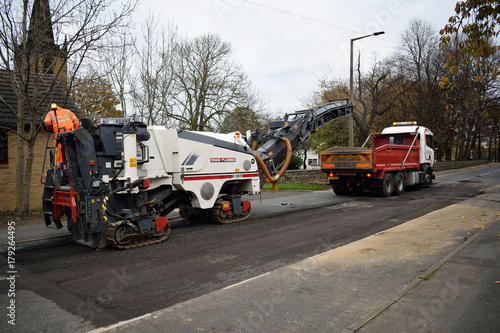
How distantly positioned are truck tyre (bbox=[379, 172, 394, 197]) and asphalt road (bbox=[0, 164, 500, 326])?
3.33 m

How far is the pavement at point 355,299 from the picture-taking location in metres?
3.98

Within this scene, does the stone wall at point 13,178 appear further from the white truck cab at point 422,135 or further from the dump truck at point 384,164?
the white truck cab at point 422,135

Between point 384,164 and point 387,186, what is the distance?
3.37ft

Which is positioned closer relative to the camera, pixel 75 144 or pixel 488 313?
pixel 488 313

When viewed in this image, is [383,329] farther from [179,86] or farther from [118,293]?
[179,86]

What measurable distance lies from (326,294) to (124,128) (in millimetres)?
5116

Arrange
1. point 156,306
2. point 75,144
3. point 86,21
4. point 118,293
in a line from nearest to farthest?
point 156,306 < point 118,293 < point 75,144 < point 86,21

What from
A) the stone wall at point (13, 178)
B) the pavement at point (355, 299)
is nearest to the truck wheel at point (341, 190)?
the pavement at point (355, 299)

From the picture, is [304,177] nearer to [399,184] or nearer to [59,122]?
[399,184]

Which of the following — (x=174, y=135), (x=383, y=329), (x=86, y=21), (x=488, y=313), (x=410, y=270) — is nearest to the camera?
(x=383, y=329)

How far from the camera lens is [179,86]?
28.3 m

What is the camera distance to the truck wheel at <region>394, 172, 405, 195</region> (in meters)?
15.8

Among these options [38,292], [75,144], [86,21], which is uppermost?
[86,21]

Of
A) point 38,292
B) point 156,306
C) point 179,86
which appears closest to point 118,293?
point 156,306
